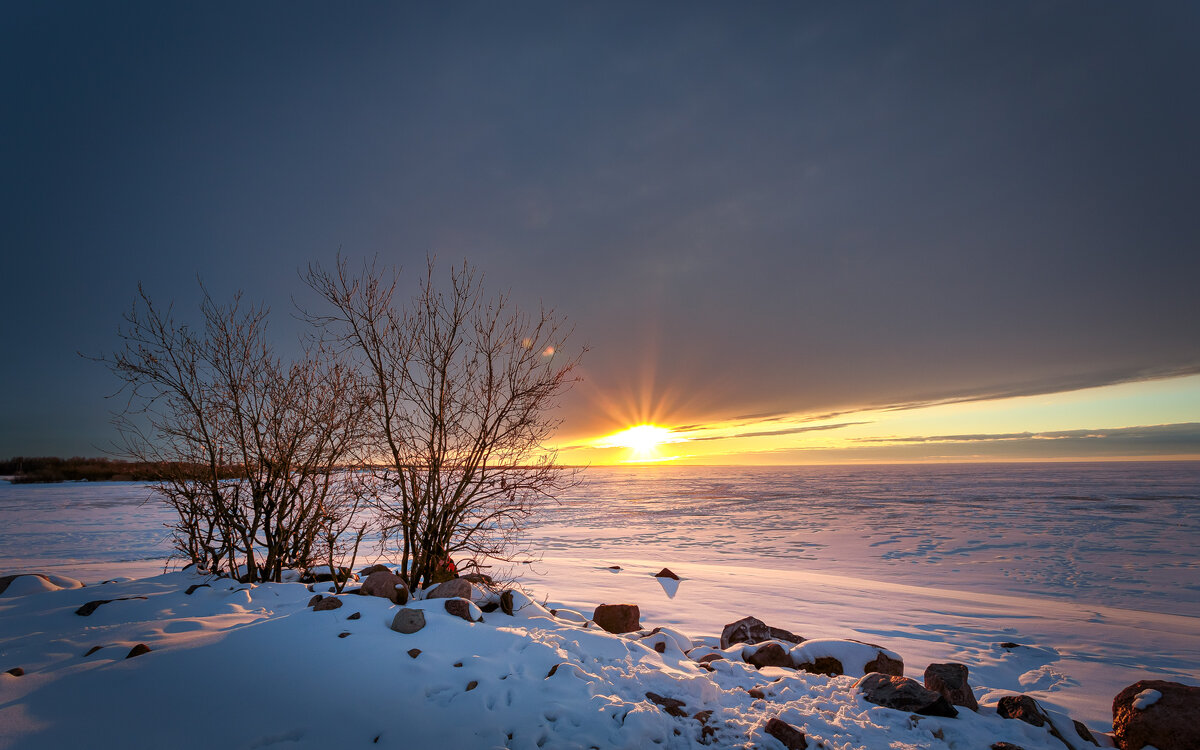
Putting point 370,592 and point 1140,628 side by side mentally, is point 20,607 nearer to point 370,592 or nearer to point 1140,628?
point 370,592

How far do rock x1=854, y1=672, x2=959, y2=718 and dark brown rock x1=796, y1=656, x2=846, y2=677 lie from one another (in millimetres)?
761

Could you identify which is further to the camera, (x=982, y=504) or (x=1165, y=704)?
(x=982, y=504)

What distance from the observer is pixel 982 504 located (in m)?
25.7

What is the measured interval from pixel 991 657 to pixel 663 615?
4.16 m

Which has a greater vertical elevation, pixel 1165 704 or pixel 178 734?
pixel 178 734

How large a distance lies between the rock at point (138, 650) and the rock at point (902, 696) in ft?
18.8

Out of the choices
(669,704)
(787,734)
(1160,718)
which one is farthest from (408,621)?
(1160,718)

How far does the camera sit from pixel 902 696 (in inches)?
157

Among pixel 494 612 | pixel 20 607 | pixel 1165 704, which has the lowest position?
pixel 1165 704

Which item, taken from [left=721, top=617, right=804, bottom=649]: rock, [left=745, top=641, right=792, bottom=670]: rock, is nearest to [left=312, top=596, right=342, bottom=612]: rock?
[left=745, top=641, right=792, bottom=670]: rock

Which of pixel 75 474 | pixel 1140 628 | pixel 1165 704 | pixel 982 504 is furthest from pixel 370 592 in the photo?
pixel 75 474

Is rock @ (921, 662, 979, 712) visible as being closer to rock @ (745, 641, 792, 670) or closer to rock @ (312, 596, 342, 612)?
rock @ (745, 641, 792, 670)

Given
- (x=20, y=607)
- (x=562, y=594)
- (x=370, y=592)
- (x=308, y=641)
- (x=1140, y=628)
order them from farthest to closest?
(x=562, y=594) < (x=1140, y=628) < (x=370, y=592) < (x=20, y=607) < (x=308, y=641)

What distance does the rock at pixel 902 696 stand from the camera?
3.87 m
